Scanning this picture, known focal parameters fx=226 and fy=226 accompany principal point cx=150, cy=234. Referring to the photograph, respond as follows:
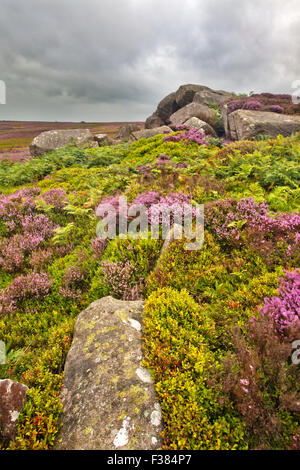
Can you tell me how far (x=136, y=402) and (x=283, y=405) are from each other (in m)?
1.64

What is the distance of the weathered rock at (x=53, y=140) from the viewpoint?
2072 centimetres

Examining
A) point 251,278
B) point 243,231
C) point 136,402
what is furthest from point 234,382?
point 243,231

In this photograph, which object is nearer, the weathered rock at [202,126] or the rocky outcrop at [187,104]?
the weathered rock at [202,126]

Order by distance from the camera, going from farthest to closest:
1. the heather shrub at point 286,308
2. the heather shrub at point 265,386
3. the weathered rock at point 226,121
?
the weathered rock at point 226,121 < the heather shrub at point 286,308 < the heather shrub at point 265,386

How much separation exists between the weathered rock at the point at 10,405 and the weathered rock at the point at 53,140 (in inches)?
856

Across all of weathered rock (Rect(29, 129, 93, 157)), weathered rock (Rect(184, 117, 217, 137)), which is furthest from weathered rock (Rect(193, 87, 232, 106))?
weathered rock (Rect(29, 129, 93, 157))

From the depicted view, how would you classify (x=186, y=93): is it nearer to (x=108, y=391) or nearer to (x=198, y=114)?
(x=198, y=114)

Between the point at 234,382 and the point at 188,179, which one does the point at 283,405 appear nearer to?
the point at 234,382

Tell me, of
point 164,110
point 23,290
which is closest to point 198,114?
point 164,110

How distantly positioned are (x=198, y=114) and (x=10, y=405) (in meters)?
24.5

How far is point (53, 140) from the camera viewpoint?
21578 mm

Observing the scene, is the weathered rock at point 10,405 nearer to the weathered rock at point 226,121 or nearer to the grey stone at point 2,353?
the grey stone at point 2,353

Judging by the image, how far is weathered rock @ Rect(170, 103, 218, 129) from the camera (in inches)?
833

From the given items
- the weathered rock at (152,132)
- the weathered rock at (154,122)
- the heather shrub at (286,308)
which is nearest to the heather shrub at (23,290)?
the heather shrub at (286,308)
